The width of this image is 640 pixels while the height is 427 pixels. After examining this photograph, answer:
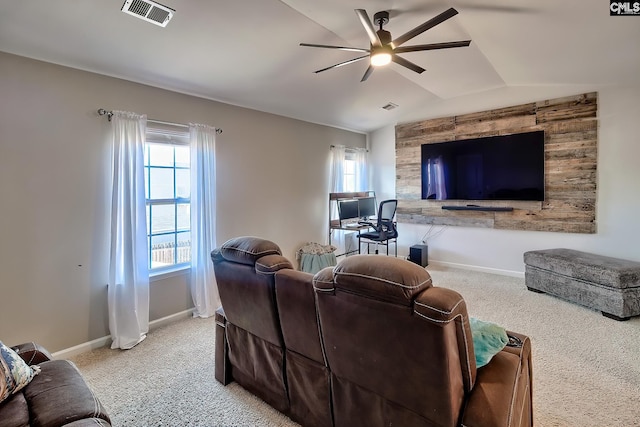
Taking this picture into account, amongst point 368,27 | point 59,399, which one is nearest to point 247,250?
point 59,399

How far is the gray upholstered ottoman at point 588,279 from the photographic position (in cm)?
310

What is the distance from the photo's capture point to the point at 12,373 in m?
1.41

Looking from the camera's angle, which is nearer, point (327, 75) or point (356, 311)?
point (356, 311)

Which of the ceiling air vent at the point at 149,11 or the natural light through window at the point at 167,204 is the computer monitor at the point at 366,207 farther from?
the ceiling air vent at the point at 149,11

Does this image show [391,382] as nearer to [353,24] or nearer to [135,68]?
[353,24]

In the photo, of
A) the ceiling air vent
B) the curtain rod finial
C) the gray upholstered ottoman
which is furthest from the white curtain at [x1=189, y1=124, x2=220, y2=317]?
the gray upholstered ottoman

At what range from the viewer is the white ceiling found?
2207mm

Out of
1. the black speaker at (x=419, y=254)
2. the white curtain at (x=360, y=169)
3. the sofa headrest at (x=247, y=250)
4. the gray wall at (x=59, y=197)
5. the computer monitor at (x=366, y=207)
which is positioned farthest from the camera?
the white curtain at (x=360, y=169)

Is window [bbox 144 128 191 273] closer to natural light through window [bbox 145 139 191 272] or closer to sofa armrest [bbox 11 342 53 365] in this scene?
natural light through window [bbox 145 139 191 272]

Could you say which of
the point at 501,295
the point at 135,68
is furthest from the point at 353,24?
the point at 501,295

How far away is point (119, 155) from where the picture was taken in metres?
2.74

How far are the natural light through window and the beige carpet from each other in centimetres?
74

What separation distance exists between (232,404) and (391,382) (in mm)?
1230

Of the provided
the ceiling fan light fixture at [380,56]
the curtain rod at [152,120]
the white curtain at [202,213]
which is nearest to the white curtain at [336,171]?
the curtain rod at [152,120]
